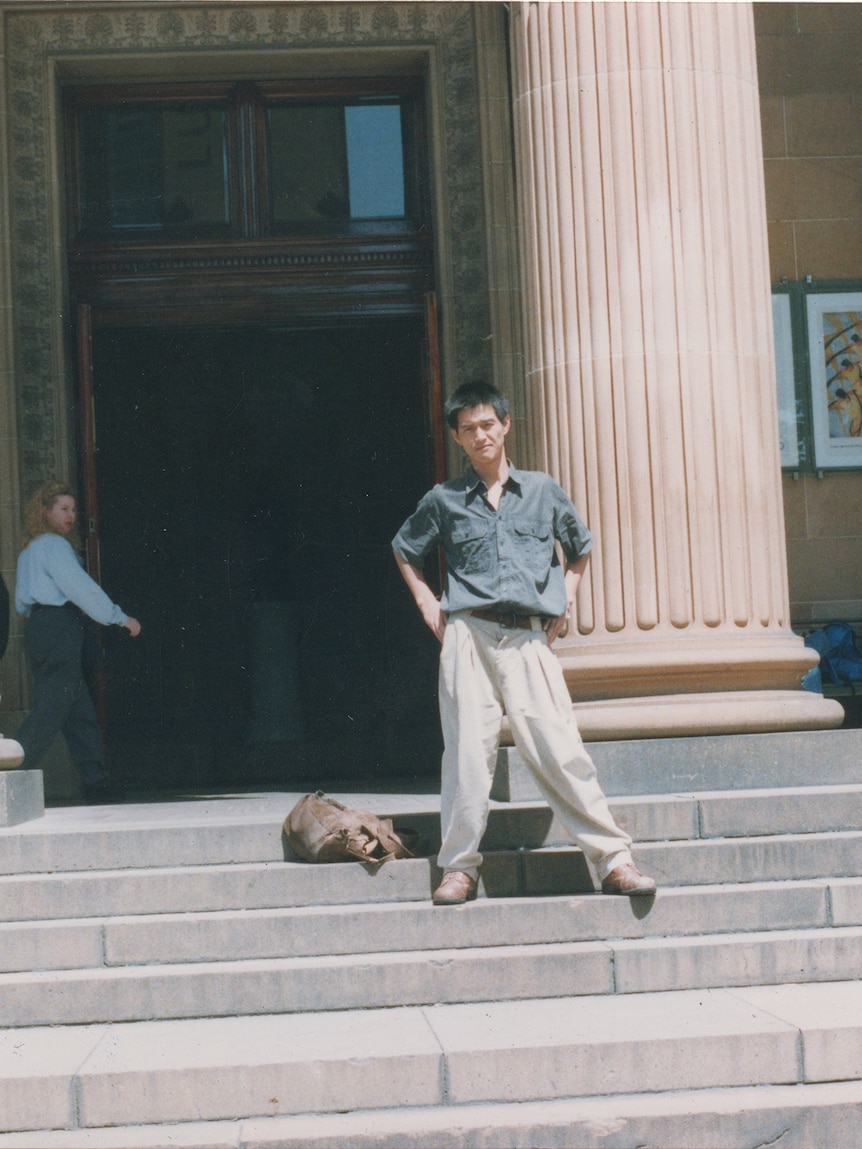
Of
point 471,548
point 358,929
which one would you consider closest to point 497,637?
point 471,548

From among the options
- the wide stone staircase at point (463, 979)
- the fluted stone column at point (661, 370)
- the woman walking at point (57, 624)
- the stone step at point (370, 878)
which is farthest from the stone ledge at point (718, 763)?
the woman walking at point (57, 624)

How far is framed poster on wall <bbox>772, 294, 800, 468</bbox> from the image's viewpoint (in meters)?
10.9

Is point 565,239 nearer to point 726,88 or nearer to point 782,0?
point 726,88

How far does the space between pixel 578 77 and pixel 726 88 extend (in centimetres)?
76

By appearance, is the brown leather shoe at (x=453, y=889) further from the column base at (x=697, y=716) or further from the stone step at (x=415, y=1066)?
the column base at (x=697, y=716)

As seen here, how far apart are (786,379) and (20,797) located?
6.14 m

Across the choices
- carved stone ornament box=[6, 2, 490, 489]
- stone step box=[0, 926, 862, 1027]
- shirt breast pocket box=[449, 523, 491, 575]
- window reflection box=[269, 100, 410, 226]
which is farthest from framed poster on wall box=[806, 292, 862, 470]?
stone step box=[0, 926, 862, 1027]

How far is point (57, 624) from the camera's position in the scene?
30.6 ft

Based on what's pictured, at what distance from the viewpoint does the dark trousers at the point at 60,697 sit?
30.1 ft

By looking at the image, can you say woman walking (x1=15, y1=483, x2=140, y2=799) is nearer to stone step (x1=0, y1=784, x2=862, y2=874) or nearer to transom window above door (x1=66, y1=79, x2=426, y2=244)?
stone step (x1=0, y1=784, x2=862, y2=874)

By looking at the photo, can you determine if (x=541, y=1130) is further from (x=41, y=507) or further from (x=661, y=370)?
(x=41, y=507)

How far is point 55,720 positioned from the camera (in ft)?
30.2

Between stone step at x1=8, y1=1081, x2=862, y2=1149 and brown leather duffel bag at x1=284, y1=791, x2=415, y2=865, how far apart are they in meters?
1.57

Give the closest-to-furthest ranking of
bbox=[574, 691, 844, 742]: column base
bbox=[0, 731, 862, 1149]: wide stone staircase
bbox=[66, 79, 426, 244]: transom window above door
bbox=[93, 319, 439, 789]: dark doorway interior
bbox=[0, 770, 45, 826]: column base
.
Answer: bbox=[0, 731, 862, 1149]: wide stone staircase < bbox=[0, 770, 45, 826]: column base < bbox=[574, 691, 844, 742]: column base < bbox=[66, 79, 426, 244]: transom window above door < bbox=[93, 319, 439, 789]: dark doorway interior
